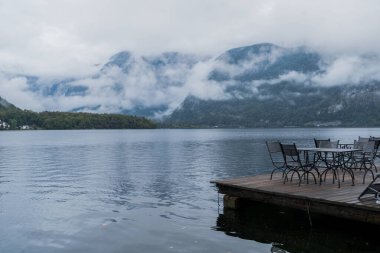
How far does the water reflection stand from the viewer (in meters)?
12.0

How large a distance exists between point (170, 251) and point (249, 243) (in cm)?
225

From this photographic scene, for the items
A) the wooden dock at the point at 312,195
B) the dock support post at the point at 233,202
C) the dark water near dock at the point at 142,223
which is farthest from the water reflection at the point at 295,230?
the wooden dock at the point at 312,195

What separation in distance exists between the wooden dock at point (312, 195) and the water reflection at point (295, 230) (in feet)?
2.43

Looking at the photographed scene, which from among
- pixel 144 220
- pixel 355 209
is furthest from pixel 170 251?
pixel 355 209

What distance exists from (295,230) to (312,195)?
1.18 meters

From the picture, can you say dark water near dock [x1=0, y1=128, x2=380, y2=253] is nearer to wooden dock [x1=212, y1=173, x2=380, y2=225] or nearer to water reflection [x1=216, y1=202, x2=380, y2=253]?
water reflection [x1=216, y1=202, x2=380, y2=253]

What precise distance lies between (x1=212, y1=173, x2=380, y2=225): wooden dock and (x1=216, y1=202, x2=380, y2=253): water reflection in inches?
29.1

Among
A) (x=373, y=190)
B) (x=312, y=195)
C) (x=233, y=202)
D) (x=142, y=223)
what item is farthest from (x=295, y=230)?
(x=142, y=223)

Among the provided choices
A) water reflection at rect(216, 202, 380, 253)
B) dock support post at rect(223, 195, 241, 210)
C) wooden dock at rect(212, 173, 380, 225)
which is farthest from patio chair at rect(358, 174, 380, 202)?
dock support post at rect(223, 195, 241, 210)

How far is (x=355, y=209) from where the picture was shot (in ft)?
38.8

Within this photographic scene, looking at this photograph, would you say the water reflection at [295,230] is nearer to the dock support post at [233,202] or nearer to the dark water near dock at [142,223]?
the dark water near dock at [142,223]

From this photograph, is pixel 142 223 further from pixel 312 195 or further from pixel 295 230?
pixel 312 195

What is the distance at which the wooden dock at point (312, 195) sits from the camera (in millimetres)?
11789

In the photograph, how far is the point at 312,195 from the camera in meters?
13.2
